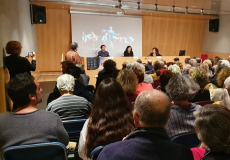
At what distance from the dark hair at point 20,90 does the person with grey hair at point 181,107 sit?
1.21m

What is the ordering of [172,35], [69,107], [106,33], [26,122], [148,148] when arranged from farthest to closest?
1. [172,35]
2. [106,33]
3. [69,107]
4. [26,122]
5. [148,148]

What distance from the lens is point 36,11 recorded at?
6.71 meters

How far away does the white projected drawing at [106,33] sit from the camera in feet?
28.9

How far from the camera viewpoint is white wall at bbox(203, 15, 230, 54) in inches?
415

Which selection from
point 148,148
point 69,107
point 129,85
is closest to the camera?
point 148,148

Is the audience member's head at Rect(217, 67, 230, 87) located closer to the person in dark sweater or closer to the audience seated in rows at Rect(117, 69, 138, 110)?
the audience seated in rows at Rect(117, 69, 138, 110)

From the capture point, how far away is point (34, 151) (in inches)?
54.6

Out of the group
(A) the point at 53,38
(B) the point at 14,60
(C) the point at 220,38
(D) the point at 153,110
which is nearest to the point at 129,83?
(D) the point at 153,110

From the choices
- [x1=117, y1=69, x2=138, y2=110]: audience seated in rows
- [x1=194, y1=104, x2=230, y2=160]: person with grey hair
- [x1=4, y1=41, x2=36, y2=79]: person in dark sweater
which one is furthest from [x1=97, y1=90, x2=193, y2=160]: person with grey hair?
[x1=4, y1=41, x2=36, y2=79]: person in dark sweater

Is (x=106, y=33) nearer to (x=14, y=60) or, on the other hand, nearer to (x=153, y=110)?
(x=14, y=60)

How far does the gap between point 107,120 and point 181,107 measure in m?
0.71

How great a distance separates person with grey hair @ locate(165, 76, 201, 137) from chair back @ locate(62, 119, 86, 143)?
2.86 feet

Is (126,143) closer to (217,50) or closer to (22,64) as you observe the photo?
(22,64)

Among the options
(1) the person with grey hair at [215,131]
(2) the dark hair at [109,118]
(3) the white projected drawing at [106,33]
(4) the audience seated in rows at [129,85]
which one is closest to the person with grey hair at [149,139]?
(1) the person with grey hair at [215,131]
